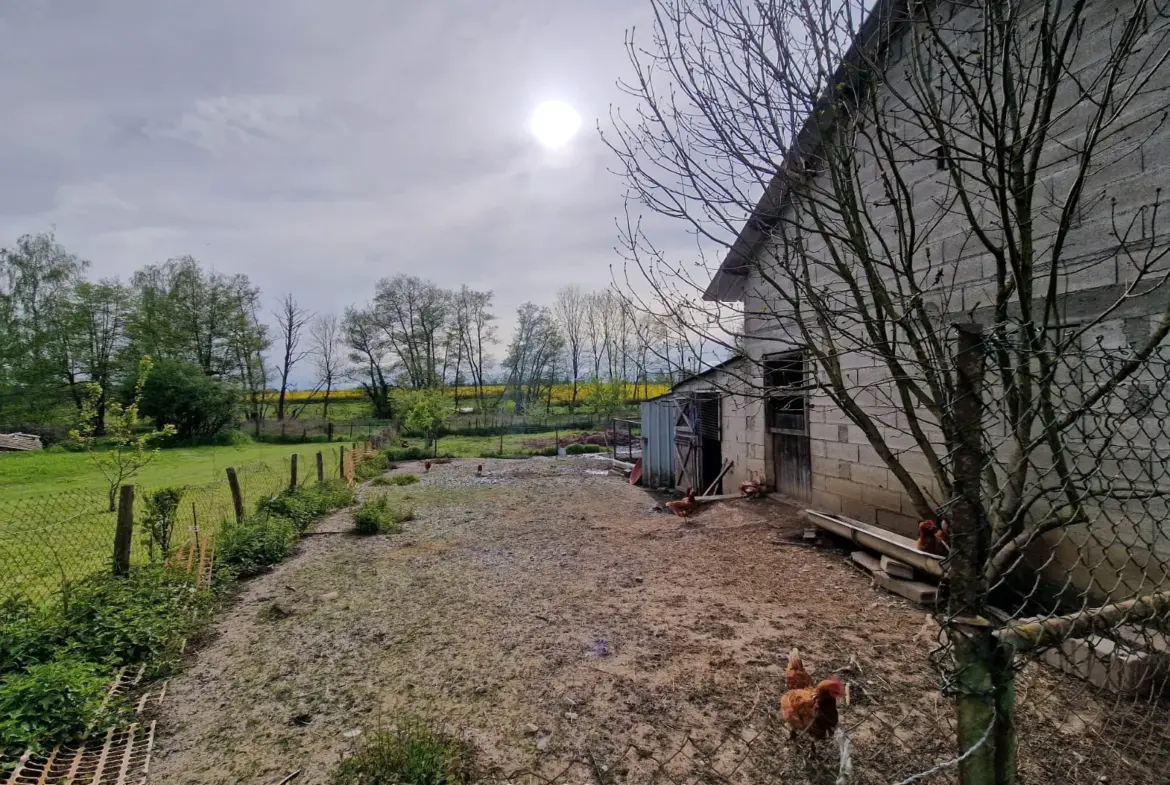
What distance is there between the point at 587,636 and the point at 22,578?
6832 millimetres

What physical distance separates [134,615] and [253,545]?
239cm

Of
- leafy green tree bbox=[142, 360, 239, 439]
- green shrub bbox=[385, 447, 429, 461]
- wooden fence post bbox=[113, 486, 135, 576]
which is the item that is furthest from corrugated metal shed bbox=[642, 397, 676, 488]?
leafy green tree bbox=[142, 360, 239, 439]

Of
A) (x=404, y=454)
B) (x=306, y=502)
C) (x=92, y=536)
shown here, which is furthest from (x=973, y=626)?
(x=404, y=454)

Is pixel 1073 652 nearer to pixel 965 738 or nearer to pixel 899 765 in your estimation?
pixel 899 765

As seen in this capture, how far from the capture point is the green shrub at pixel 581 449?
73.7 ft

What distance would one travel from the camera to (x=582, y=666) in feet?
12.5

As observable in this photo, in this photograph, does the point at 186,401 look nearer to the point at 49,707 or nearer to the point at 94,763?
the point at 49,707

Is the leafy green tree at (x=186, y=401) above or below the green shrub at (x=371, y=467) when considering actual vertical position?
above

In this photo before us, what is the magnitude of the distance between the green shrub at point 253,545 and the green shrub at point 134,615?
95cm

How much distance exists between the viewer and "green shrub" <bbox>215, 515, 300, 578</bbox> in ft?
21.0

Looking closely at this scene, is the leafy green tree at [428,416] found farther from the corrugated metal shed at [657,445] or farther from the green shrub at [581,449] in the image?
the corrugated metal shed at [657,445]

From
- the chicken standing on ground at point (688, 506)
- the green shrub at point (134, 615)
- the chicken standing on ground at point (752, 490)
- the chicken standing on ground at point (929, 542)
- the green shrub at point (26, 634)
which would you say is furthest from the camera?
the chicken standing on ground at point (688, 506)

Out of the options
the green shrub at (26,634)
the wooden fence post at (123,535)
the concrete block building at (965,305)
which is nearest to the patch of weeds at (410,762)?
the concrete block building at (965,305)

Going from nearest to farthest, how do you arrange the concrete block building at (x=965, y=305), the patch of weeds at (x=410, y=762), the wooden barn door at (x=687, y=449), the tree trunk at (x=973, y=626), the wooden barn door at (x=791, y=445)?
the tree trunk at (x=973, y=626)
the concrete block building at (x=965, y=305)
the patch of weeds at (x=410, y=762)
the wooden barn door at (x=791, y=445)
the wooden barn door at (x=687, y=449)
